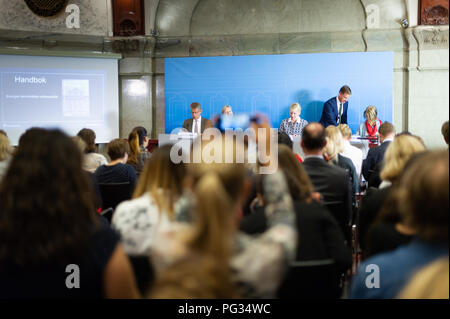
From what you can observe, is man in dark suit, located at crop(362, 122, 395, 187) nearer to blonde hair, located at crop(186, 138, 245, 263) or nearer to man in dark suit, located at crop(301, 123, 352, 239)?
man in dark suit, located at crop(301, 123, 352, 239)

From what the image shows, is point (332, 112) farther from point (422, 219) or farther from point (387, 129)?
point (422, 219)

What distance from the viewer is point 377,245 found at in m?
2.04

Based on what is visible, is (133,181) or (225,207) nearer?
(225,207)

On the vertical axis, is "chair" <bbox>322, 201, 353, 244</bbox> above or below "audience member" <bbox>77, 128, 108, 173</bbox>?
below

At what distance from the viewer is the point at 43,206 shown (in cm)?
141

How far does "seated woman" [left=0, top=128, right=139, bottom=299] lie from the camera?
1410mm

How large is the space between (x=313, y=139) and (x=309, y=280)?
5.07ft

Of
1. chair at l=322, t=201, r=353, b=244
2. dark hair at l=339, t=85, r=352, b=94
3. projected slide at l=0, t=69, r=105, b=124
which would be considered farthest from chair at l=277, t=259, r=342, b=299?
projected slide at l=0, t=69, r=105, b=124

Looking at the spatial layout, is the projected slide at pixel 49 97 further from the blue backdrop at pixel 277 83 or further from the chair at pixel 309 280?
the chair at pixel 309 280

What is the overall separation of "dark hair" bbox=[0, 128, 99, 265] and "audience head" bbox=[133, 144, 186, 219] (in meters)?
0.57

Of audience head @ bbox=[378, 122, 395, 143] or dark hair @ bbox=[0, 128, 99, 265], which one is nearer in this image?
dark hair @ bbox=[0, 128, 99, 265]

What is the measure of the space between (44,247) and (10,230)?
0.37ft

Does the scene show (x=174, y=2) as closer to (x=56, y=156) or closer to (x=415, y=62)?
(x=415, y=62)
